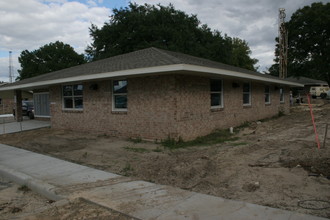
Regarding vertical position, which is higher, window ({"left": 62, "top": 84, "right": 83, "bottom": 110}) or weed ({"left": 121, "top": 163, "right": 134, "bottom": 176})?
window ({"left": 62, "top": 84, "right": 83, "bottom": 110})

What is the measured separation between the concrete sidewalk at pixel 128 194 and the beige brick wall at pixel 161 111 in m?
3.60

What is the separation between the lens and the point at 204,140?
1025cm

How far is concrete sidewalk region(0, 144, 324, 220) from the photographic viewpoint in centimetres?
386

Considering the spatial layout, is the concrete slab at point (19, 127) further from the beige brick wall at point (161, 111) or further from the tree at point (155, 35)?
the tree at point (155, 35)

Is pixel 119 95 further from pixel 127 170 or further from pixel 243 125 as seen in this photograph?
pixel 243 125

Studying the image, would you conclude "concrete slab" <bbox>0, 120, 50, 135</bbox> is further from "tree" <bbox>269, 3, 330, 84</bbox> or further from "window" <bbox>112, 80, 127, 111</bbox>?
"tree" <bbox>269, 3, 330, 84</bbox>

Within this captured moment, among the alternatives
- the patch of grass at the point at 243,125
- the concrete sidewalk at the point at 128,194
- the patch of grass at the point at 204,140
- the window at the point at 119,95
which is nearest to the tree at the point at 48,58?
the window at the point at 119,95

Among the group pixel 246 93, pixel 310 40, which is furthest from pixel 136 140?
pixel 310 40

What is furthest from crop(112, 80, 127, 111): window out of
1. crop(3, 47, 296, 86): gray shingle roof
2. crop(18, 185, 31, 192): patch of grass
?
crop(18, 185, 31, 192): patch of grass

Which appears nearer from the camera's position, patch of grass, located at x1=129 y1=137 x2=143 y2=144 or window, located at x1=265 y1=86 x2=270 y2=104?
patch of grass, located at x1=129 y1=137 x2=143 y2=144

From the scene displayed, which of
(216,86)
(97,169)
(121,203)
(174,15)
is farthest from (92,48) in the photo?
(121,203)

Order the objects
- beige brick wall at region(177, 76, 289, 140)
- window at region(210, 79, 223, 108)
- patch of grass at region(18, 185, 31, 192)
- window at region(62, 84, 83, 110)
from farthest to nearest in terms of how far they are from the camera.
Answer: window at region(62, 84, 83, 110) < window at region(210, 79, 223, 108) < beige brick wall at region(177, 76, 289, 140) < patch of grass at region(18, 185, 31, 192)

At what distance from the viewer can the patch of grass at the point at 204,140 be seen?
932 centimetres

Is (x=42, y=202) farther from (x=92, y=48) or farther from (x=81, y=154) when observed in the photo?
(x=92, y=48)
